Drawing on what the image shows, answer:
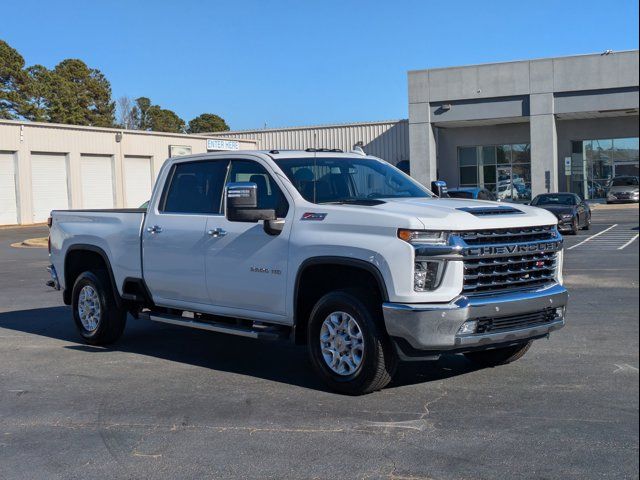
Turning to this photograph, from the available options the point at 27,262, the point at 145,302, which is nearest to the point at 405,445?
the point at 145,302

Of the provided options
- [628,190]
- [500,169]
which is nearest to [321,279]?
[628,190]

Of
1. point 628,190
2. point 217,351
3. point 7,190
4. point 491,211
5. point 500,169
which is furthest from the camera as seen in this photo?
point 500,169

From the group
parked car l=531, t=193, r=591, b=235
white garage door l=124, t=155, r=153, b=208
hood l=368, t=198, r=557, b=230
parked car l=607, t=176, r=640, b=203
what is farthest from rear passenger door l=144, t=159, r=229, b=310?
white garage door l=124, t=155, r=153, b=208

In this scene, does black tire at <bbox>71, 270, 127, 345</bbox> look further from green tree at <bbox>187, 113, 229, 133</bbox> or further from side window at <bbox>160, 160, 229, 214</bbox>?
green tree at <bbox>187, 113, 229, 133</bbox>

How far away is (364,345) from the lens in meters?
6.38

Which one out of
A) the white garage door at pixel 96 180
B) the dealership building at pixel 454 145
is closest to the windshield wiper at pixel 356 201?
the dealership building at pixel 454 145

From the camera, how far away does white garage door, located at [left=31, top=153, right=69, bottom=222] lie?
43812 mm

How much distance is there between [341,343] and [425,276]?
3.26ft

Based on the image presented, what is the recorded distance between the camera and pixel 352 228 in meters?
6.48

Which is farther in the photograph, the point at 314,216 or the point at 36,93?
the point at 36,93

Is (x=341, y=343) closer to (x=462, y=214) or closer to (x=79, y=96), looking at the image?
(x=462, y=214)

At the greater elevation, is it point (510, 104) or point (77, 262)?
point (510, 104)

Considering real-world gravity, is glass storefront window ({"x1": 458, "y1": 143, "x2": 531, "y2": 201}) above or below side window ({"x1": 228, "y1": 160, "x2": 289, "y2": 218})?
above

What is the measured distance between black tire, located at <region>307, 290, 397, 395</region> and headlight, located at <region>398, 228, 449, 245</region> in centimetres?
73
